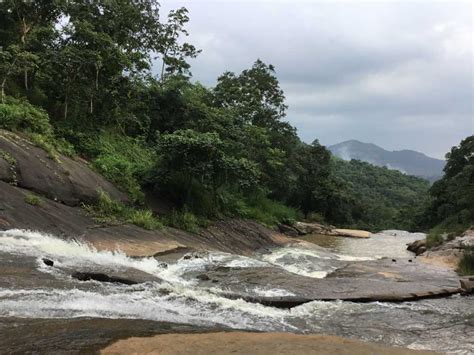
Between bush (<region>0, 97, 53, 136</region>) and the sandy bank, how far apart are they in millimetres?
13274

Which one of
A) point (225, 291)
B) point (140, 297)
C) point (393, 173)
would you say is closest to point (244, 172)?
point (225, 291)

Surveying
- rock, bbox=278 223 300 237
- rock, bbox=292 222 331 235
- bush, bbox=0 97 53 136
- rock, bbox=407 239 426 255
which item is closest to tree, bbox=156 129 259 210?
bush, bbox=0 97 53 136

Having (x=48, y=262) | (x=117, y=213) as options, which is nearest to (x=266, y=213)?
(x=117, y=213)

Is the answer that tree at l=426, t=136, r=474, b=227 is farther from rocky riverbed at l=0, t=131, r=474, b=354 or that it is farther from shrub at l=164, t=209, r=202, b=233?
rocky riverbed at l=0, t=131, r=474, b=354

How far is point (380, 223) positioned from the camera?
71250 mm

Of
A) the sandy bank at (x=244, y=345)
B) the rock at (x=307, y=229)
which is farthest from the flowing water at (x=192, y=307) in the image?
the rock at (x=307, y=229)

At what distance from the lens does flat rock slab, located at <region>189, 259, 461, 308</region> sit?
10.2m

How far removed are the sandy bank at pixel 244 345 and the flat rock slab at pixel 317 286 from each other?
2.80m

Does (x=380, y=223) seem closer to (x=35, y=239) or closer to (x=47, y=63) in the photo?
(x=47, y=63)

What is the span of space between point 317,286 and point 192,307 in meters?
3.97

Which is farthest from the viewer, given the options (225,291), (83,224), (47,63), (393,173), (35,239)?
(393,173)

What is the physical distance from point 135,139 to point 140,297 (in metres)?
18.8

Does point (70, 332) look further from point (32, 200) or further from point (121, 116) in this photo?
point (121, 116)

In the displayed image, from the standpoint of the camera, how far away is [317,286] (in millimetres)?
11383
